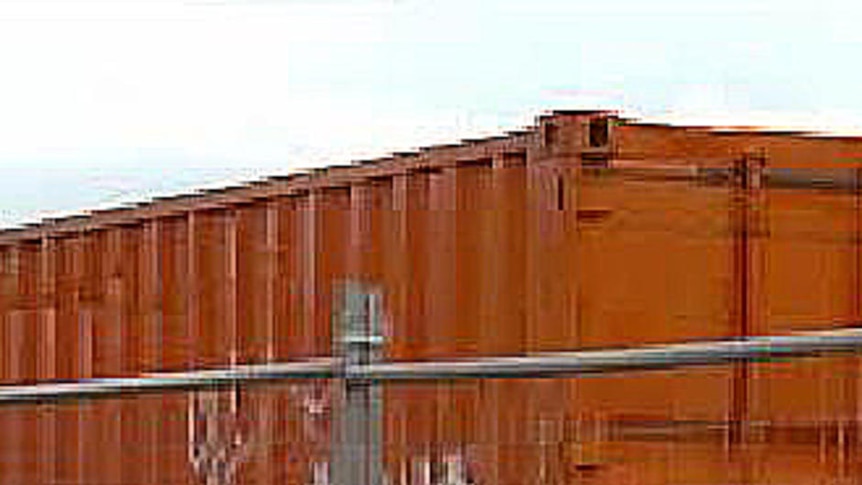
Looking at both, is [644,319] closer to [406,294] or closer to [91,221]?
[406,294]

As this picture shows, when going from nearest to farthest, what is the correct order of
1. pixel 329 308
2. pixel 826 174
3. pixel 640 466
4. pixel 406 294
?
pixel 640 466, pixel 826 174, pixel 406 294, pixel 329 308

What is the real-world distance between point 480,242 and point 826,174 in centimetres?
150

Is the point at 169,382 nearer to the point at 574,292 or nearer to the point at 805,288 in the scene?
the point at 574,292

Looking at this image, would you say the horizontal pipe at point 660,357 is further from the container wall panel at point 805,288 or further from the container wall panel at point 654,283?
the container wall panel at point 805,288

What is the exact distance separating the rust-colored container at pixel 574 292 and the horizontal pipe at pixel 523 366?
1462mm

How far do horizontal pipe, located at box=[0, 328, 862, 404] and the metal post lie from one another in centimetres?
3

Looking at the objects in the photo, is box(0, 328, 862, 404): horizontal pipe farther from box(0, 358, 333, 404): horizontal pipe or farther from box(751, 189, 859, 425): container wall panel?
box(751, 189, 859, 425): container wall panel

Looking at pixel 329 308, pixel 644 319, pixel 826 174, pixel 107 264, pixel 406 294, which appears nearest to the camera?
pixel 644 319

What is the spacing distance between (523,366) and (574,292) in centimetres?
396

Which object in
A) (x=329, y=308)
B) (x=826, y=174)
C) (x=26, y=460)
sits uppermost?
(x=826, y=174)

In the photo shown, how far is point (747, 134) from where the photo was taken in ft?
26.3

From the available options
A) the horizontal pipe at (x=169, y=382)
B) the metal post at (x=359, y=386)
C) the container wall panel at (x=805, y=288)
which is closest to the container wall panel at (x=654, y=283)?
the container wall panel at (x=805, y=288)

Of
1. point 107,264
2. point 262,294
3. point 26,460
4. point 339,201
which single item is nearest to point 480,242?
point 339,201

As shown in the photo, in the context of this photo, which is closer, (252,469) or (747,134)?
(747,134)
